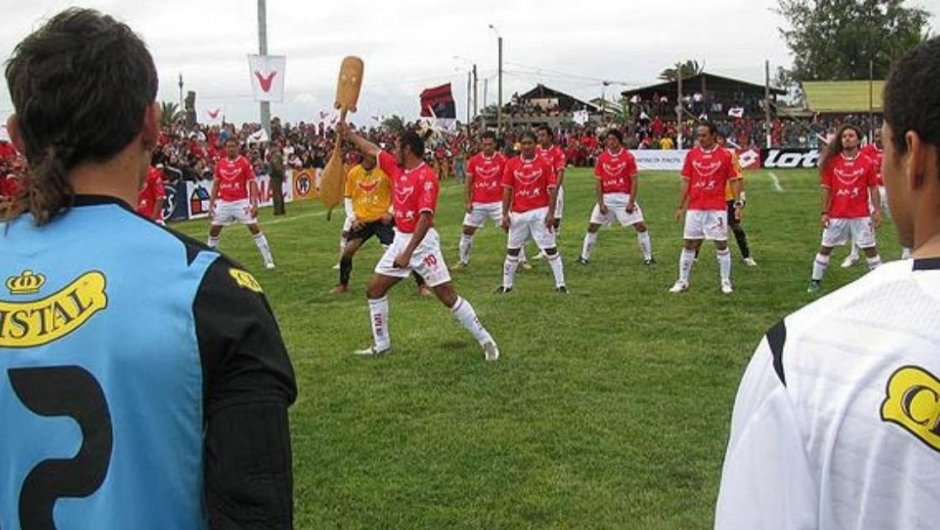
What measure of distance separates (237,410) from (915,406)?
109 cm

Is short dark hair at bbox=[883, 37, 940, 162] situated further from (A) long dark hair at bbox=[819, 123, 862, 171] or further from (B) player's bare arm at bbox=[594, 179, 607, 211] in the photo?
(B) player's bare arm at bbox=[594, 179, 607, 211]

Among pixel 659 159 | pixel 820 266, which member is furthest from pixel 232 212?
pixel 659 159

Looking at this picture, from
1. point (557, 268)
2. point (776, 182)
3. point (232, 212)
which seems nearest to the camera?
point (557, 268)

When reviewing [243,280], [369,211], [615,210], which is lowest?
[615,210]

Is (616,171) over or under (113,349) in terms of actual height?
over

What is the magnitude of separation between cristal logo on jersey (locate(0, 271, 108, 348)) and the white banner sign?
41.5m

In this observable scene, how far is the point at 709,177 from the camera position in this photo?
40.7 feet

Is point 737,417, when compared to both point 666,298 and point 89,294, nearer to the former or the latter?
point 89,294

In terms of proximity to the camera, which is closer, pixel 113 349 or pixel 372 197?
pixel 113 349

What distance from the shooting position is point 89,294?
1.78 m

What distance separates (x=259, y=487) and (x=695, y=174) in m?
11.3

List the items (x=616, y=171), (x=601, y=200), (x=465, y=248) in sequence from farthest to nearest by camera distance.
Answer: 1. (x=465, y=248)
2. (x=616, y=171)
3. (x=601, y=200)

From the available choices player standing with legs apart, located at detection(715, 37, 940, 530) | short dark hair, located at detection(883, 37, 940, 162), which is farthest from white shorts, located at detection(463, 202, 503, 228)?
player standing with legs apart, located at detection(715, 37, 940, 530)

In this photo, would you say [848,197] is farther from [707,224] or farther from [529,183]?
[529,183]
